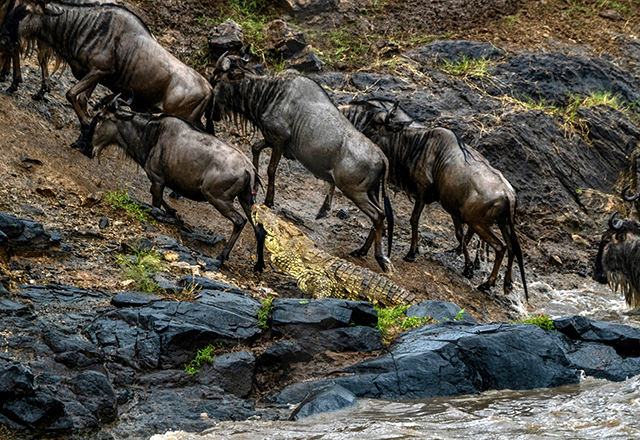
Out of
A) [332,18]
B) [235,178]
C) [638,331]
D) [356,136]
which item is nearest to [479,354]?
[638,331]

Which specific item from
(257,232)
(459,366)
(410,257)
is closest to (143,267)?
(257,232)

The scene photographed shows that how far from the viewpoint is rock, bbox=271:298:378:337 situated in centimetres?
580

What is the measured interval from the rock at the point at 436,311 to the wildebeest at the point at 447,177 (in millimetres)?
2772

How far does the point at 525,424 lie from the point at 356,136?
16.4 feet

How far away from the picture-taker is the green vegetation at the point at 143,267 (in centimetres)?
615

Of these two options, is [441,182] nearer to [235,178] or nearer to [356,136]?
[356,136]

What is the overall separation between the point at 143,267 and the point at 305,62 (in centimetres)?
758

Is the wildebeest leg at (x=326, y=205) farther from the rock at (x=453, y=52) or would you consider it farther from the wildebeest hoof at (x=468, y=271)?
the rock at (x=453, y=52)

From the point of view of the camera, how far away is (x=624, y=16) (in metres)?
16.9

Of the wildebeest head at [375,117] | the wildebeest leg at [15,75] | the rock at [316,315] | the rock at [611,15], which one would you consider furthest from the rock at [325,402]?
the rock at [611,15]

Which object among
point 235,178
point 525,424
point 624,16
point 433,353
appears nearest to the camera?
point 525,424

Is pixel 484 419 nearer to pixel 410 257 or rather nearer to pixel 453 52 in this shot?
pixel 410 257

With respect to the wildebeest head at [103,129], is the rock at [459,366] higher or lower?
lower

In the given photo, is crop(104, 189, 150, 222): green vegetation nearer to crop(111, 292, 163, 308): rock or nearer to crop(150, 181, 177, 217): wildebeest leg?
crop(150, 181, 177, 217): wildebeest leg
